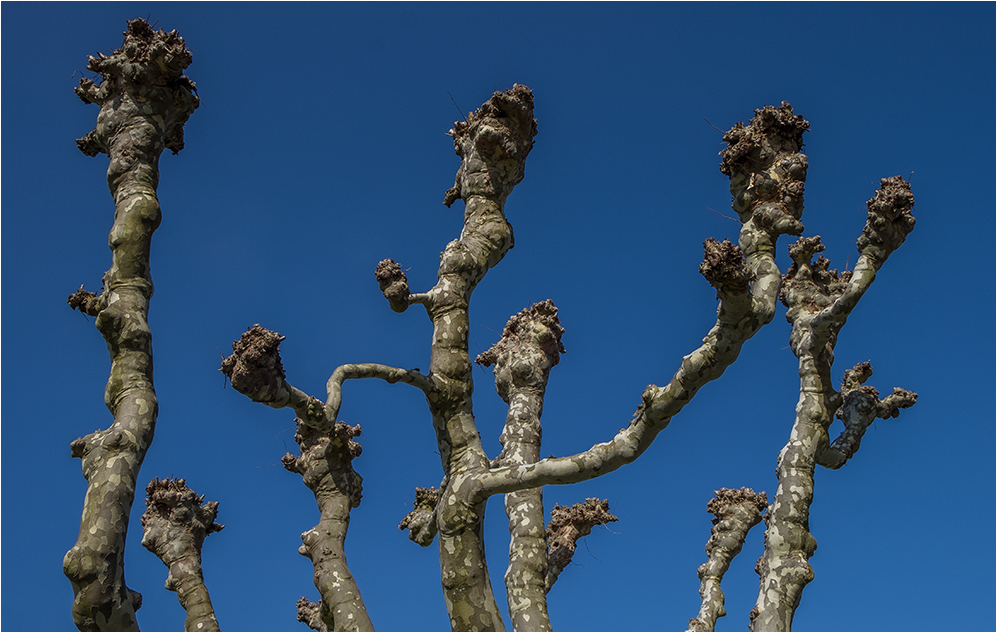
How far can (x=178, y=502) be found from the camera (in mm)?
10438

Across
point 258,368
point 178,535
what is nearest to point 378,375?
point 258,368

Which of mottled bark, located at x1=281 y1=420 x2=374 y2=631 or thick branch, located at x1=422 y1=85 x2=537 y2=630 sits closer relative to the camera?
thick branch, located at x1=422 y1=85 x2=537 y2=630

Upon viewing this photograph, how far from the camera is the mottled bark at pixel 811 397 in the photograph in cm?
930

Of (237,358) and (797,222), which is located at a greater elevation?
(797,222)

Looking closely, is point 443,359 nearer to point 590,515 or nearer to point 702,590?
point 590,515

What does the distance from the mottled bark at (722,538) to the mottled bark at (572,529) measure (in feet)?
7.51

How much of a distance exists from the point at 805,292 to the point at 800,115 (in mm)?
2748

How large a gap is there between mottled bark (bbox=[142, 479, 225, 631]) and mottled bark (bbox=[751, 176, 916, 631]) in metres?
6.41

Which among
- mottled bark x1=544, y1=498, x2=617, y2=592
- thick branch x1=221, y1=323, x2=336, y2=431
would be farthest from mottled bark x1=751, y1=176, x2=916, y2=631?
thick branch x1=221, y1=323, x2=336, y2=431

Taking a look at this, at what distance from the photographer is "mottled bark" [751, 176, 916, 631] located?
30.5 ft

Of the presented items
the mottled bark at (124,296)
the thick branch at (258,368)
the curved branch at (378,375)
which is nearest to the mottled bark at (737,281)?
the curved branch at (378,375)

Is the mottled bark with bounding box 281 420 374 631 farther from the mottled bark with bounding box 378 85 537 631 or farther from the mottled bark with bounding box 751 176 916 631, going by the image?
the mottled bark with bounding box 751 176 916 631

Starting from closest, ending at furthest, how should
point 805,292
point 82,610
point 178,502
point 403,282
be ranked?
point 82,610 < point 403,282 < point 178,502 < point 805,292

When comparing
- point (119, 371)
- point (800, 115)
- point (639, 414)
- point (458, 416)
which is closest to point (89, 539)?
point (119, 371)
